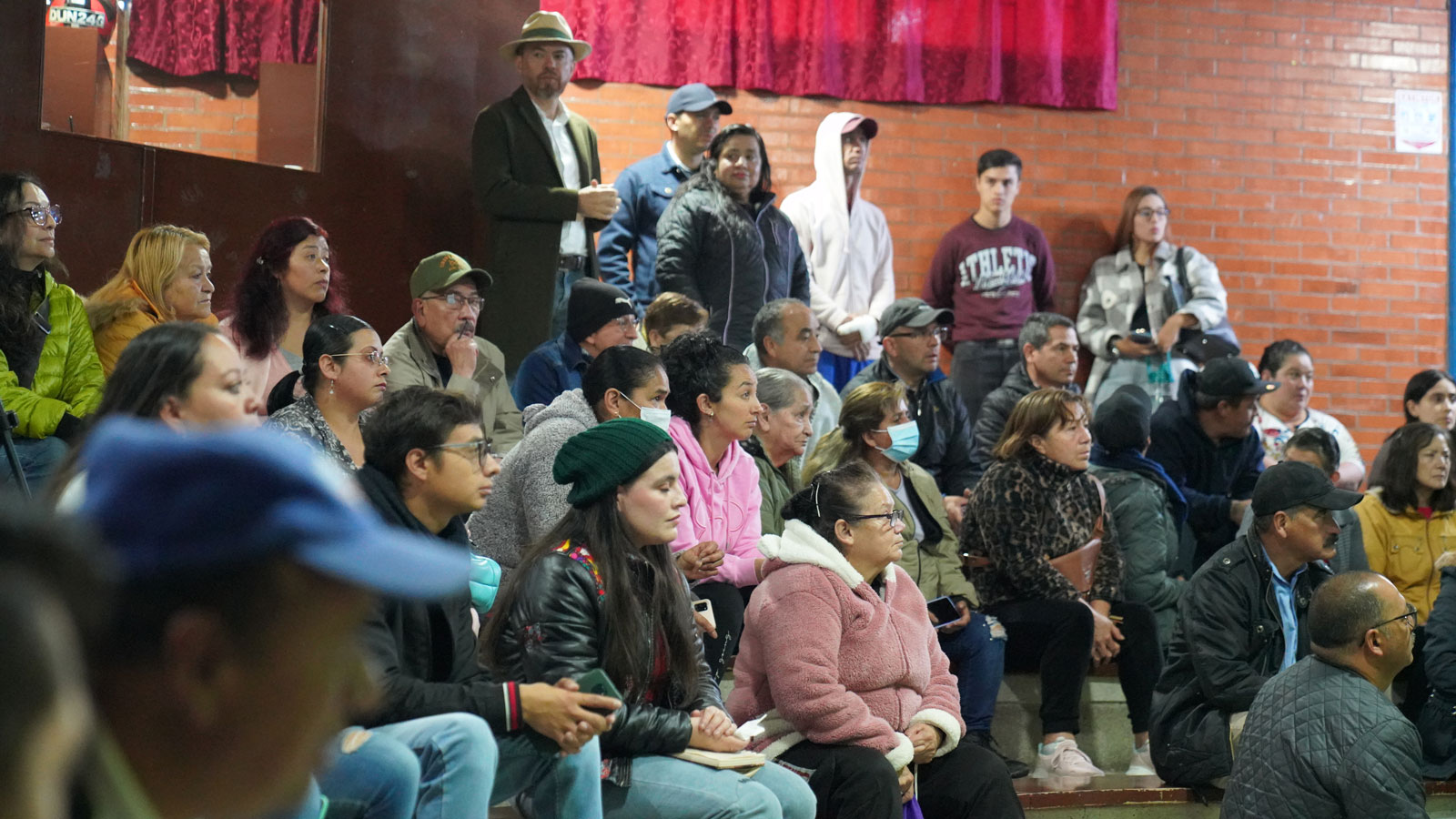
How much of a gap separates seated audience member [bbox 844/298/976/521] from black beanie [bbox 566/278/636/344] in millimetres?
1009

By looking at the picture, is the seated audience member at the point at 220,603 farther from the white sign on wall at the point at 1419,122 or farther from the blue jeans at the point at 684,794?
the white sign on wall at the point at 1419,122

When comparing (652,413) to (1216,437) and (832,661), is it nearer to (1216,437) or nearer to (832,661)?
(832,661)

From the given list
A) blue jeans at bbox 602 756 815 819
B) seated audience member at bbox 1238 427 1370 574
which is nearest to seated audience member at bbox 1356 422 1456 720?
seated audience member at bbox 1238 427 1370 574

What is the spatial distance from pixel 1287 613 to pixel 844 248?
3.31m

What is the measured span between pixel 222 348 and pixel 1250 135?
755 cm

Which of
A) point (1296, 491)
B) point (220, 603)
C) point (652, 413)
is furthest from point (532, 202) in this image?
point (220, 603)

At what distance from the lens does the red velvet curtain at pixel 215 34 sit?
17.7ft

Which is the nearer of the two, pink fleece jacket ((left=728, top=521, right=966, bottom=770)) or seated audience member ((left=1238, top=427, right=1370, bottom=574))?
pink fleece jacket ((left=728, top=521, right=966, bottom=770))

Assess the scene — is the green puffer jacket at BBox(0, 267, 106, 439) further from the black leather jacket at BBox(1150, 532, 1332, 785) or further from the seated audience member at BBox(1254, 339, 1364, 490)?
the seated audience member at BBox(1254, 339, 1364, 490)

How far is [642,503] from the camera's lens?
11.0ft

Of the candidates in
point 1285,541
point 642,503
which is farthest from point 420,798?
point 1285,541

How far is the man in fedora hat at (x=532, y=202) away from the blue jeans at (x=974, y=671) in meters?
2.45

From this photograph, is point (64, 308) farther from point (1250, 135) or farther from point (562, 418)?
point (1250, 135)

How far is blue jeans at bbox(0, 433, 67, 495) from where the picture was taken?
3943mm
